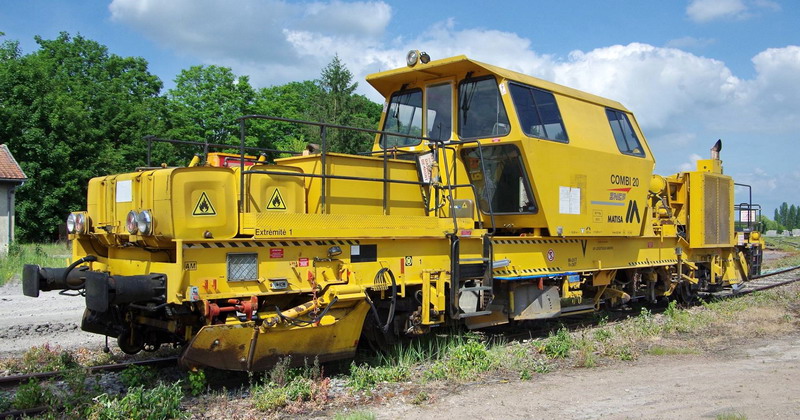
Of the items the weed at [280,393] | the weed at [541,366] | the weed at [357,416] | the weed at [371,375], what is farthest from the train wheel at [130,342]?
the weed at [541,366]

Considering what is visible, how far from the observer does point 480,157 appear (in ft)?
27.5

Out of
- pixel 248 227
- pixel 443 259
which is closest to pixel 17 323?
pixel 248 227

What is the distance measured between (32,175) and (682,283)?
98.1 ft

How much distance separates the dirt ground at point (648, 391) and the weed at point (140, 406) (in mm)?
1770

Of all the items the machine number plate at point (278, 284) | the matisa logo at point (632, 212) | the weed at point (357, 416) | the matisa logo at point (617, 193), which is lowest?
the weed at point (357, 416)

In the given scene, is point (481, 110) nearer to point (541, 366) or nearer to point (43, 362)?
point (541, 366)

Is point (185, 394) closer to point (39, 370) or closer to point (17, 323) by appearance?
point (39, 370)

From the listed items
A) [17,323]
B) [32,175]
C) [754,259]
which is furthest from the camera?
[32,175]

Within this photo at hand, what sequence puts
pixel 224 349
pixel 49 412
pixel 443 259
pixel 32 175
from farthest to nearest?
pixel 32 175, pixel 443 259, pixel 224 349, pixel 49 412

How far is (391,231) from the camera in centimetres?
739

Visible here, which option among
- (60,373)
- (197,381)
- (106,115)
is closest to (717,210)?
(197,381)

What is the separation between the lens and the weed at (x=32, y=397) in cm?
579

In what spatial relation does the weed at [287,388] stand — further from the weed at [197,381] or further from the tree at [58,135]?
the tree at [58,135]

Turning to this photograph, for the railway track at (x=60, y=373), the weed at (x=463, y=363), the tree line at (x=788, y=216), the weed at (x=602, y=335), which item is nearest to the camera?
the railway track at (x=60, y=373)
